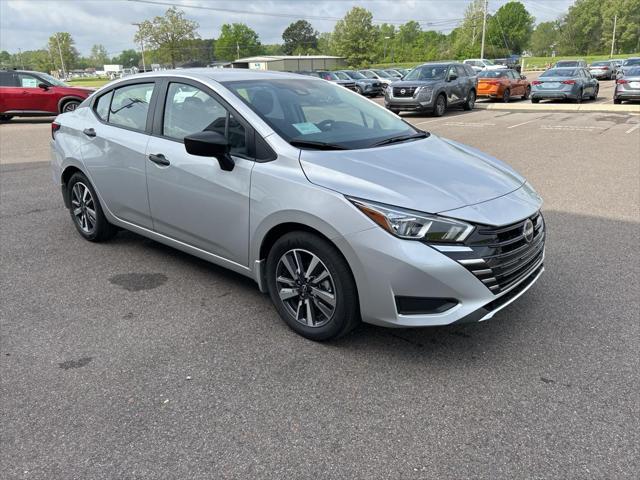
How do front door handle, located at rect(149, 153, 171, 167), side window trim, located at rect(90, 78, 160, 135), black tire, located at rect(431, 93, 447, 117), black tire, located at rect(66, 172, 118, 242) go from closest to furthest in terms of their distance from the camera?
front door handle, located at rect(149, 153, 171, 167), side window trim, located at rect(90, 78, 160, 135), black tire, located at rect(66, 172, 118, 242), black tire, located at rect(431, 93, 447, 117)

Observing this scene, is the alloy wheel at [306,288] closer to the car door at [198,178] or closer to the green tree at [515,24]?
the car door at [198,178]

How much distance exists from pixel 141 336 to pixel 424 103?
16.1 meters

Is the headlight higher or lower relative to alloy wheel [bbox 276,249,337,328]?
higher

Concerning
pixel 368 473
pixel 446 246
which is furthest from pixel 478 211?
pixel 368 473

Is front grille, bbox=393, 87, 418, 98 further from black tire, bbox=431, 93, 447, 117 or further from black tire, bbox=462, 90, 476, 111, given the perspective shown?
black tire, bbox=462, 90, 476, 111

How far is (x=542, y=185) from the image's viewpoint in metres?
7.88

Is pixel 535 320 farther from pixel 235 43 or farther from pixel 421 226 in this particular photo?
pixel 235 43

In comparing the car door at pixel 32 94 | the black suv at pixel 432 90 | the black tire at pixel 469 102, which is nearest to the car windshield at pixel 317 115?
the black suv at pixel 432 90

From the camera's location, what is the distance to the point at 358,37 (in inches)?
3703

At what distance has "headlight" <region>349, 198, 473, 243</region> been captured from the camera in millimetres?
2914

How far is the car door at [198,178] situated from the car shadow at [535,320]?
0.57m

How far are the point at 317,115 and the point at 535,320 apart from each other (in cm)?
213

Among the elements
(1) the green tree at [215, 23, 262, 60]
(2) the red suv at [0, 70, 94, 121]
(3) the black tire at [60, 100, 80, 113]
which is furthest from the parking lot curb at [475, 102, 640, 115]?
(1) the green tree at [215, 23, 262, 60]

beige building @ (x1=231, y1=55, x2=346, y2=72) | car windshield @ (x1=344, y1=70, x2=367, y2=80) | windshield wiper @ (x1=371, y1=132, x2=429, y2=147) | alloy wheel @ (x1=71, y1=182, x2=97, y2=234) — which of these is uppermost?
beige building @ (x1=231, y1=55, x2=346, y2=72)
